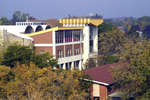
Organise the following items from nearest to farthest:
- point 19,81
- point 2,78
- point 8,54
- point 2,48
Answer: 1. point 19,81
2. point 2,78
3. point 8,54
4. point 2,48

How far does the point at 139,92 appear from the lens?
49.2ft

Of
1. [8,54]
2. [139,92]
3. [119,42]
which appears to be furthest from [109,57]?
[139,92]

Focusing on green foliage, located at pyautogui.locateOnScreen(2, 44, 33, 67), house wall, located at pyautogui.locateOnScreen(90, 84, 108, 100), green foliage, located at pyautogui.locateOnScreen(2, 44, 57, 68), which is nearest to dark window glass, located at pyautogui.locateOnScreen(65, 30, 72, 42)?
green foliage, located at pyautogui.locateOnScreen(2, 44, 57, 68)

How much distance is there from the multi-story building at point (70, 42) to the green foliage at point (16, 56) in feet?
19.8

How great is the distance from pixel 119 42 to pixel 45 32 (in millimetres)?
10685

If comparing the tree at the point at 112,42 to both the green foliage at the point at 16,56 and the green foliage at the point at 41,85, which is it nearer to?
the green foliage at the point at 16,56

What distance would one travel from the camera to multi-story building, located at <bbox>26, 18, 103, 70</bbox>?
30.4 m

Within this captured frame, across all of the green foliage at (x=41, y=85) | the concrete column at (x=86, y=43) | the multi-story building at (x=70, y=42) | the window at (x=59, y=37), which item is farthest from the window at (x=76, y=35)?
the green foliage at (x=41, y=85)

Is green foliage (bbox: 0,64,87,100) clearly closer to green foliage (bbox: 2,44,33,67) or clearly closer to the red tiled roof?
green foliage (bbox: 2,44,33,67)

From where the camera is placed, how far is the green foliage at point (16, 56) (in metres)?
19.0

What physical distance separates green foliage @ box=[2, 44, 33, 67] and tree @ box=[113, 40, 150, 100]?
249 inches

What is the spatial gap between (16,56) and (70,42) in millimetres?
14880

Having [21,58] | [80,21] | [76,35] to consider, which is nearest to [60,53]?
[76,35]

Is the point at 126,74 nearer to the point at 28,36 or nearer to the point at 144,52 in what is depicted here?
the point at 144,52
